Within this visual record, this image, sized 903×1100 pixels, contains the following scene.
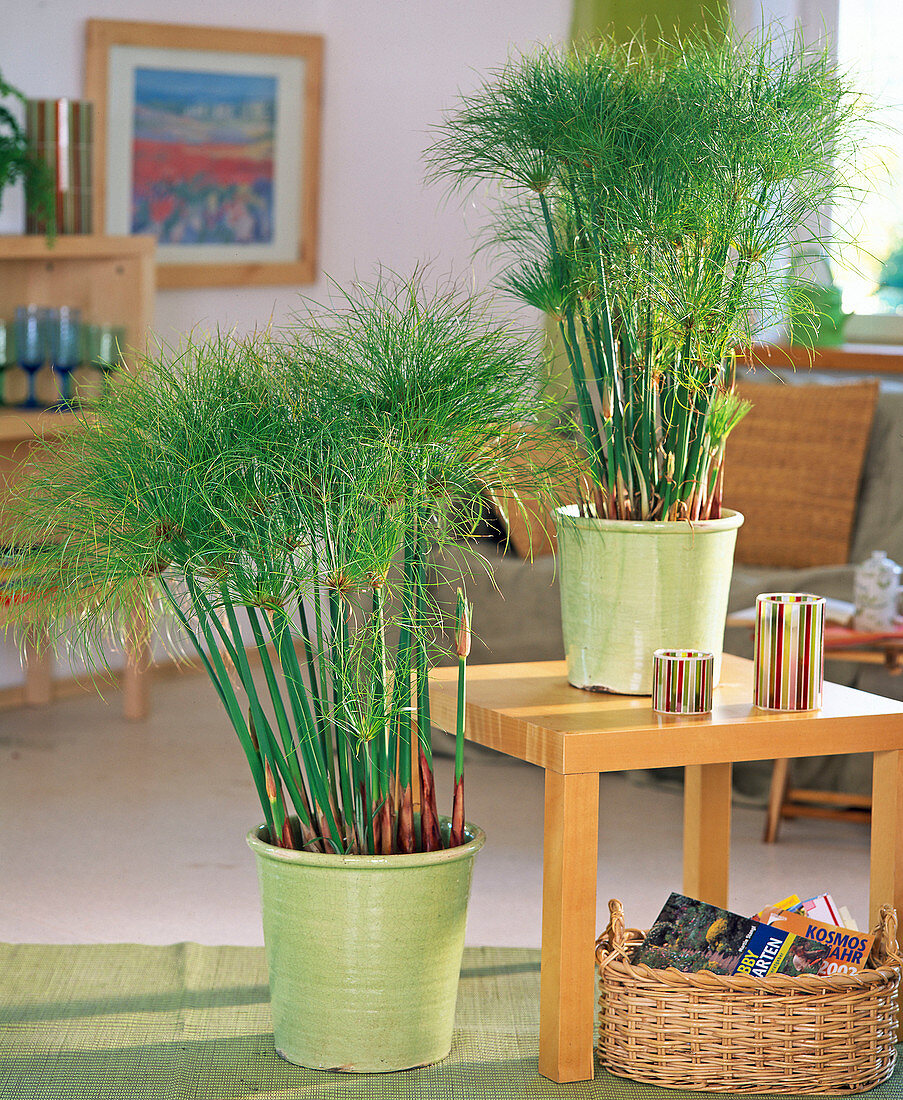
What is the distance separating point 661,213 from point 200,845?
1.81 m

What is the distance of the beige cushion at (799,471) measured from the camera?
13.0 feet

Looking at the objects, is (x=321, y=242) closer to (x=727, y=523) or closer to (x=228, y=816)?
(x=228, y=816)

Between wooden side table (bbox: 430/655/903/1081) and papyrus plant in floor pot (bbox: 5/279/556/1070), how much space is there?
126 mm

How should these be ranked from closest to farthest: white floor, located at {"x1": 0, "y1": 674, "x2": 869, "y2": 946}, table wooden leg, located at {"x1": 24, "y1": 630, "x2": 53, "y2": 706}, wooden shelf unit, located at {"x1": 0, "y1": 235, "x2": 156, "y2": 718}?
white floor, located at {"x1": 0, "y1": 674, "x2": 869, "y2": 946}
wooden shelf unit, located at {"x1": 0, "y1": 235, "x2": 156, "y2": 718}
table wooden leg, located at {"x1": 24, "y1": 630, "x2": 53, "y2": 706}

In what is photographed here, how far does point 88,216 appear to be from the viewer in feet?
13.7

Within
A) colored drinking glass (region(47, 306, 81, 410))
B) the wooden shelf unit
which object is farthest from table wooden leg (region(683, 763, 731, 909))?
colored drinking glass (region(47, 306, 81, 410))

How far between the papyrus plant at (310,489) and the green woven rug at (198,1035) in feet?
1.15

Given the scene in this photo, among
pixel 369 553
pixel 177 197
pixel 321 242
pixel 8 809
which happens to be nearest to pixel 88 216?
pixel 177 197

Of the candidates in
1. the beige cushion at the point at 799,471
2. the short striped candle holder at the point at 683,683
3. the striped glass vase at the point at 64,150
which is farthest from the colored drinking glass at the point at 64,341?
the short striped candle holder at the point at 683,683

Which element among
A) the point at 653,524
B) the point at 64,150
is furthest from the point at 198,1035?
the point at 64,150

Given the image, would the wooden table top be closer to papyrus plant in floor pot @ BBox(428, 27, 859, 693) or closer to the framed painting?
papyrus plant in floor pot @ BBox(428, 27, 859, 693)

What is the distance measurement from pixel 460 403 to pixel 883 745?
75 centimetres

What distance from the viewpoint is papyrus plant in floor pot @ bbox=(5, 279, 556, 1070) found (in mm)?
1895

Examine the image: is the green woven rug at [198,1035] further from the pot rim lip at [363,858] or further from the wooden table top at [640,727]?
the wooden table top at [640,727]
